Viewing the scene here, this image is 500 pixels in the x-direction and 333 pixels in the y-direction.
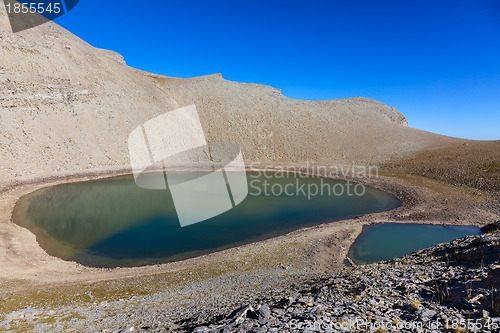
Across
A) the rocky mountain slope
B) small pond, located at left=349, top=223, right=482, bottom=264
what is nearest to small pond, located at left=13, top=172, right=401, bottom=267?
small pond, located at left=349, top=223, right=482, bottom=264

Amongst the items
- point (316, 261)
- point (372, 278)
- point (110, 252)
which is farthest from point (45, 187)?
point (372, 278)

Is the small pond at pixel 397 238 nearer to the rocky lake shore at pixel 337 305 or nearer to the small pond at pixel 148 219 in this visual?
the small pond at pixel 148 219

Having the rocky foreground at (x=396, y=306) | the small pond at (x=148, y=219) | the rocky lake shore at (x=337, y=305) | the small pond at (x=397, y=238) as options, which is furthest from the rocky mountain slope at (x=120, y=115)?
the rocky foreground at (x=396, y=306)

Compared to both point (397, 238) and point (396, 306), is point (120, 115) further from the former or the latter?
point (396, 306)

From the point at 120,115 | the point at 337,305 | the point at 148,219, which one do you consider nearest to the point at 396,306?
the point at 337,305

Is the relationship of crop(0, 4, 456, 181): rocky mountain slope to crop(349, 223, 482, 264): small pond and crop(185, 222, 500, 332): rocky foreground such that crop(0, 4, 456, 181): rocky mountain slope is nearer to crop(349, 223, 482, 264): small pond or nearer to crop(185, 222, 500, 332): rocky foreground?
crop(349, 223, 482, 264): small pond

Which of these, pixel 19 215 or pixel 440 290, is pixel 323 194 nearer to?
pixel 440 290
